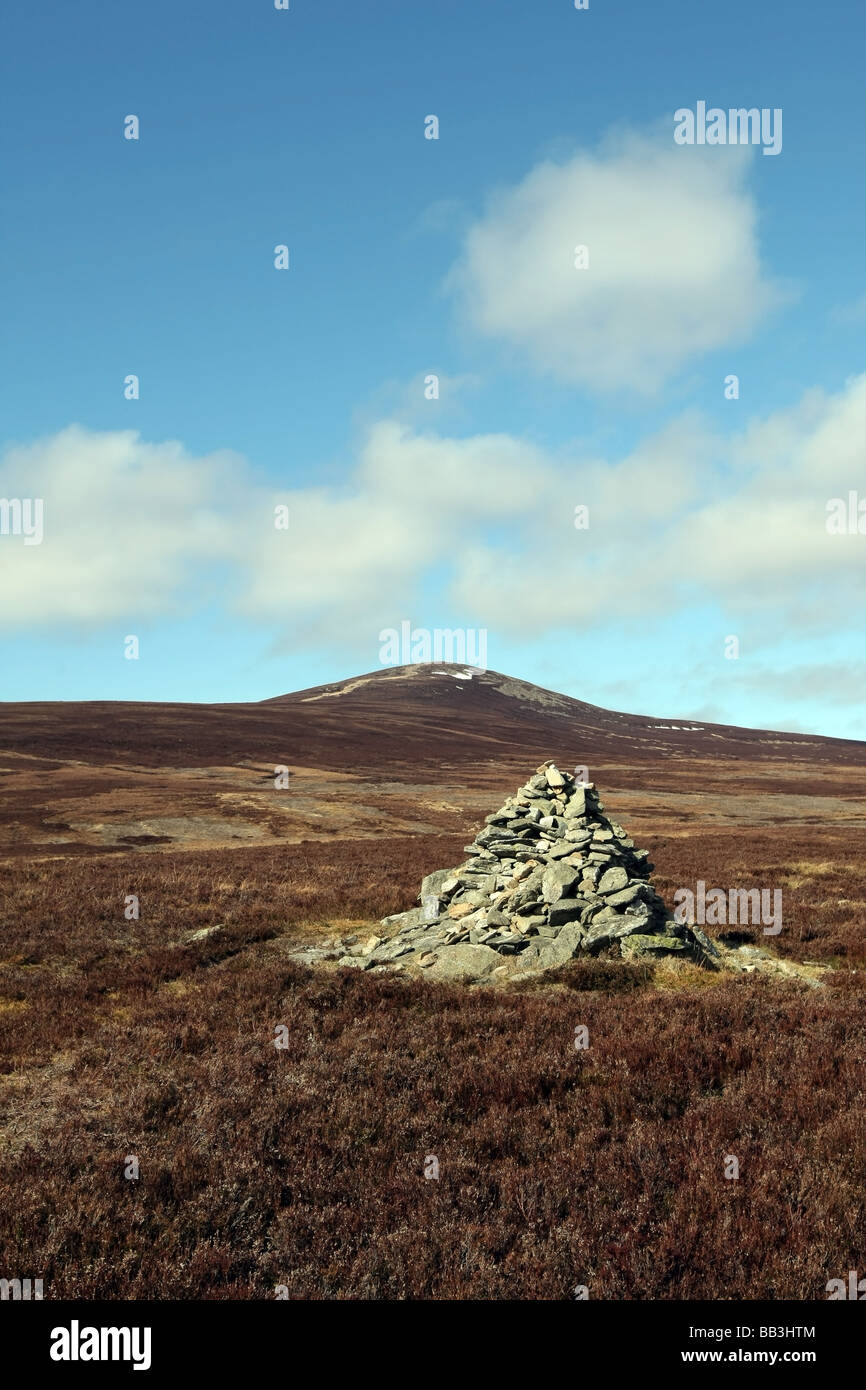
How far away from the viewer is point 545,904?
596 inches

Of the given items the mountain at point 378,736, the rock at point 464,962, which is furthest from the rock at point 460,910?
the mountain at point 378,736

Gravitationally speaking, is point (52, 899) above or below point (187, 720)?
A: below

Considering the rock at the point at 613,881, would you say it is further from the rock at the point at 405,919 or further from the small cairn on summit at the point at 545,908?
the rock at the point at 405,919

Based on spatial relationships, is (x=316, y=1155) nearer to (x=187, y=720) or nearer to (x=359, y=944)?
(x=359, y=944)

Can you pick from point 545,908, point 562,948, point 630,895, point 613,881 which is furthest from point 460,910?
point 630,895

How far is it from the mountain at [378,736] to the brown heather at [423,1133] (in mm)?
70917

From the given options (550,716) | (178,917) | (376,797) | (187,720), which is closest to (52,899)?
(178,917)

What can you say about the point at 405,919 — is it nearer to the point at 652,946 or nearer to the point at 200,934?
the point at 200,934

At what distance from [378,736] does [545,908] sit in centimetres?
10069

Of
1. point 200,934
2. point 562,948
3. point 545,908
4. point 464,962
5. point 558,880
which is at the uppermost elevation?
point 558,880

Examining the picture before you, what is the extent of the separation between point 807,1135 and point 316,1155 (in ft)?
15.8

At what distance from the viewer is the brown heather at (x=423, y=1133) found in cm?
524

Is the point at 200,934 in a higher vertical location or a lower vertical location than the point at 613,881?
lower

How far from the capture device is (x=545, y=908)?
15.0m
